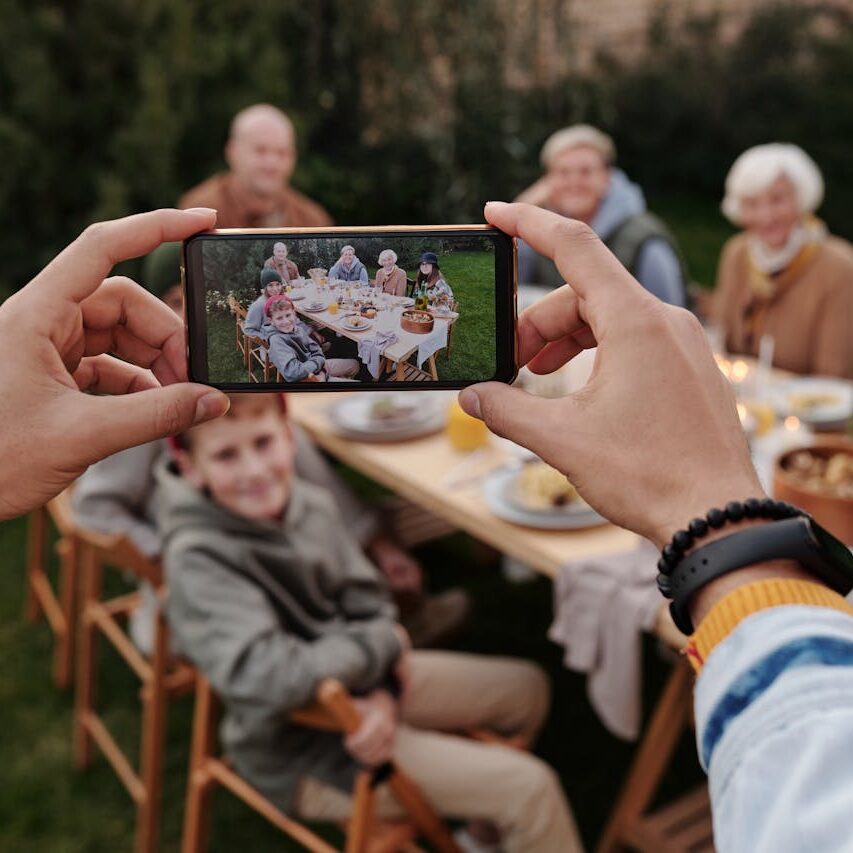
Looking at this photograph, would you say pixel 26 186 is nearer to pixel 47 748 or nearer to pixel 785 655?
pixel 47 748

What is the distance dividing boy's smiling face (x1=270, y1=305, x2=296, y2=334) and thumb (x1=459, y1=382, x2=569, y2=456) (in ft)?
0.67

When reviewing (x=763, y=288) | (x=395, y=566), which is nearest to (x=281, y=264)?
(x=395, y=566)

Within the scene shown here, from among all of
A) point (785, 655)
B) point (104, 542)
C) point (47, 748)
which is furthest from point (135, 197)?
point (785, 655)

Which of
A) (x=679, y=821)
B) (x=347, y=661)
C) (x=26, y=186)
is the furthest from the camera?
(x=26, y=186)

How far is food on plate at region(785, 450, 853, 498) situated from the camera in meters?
1.74

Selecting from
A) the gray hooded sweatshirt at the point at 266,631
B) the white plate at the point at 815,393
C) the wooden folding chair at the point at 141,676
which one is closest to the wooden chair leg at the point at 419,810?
the gray hooded sweatshirt at the point at 266,631

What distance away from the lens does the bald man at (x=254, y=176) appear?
419 centimetres

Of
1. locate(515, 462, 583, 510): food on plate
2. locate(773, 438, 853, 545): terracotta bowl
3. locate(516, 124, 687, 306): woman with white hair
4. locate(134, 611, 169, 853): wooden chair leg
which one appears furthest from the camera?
locate(516, 124, 687, 306): woman with white hair

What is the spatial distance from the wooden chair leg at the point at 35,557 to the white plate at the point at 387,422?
1197 millimetres

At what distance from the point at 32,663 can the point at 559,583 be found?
215 cm

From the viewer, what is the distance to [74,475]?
93cm

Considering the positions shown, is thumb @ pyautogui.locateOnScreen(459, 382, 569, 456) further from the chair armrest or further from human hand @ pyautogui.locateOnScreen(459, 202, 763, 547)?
the chair armrest

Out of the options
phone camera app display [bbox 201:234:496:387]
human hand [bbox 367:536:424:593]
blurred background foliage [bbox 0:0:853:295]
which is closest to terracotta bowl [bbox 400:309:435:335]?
phone camera app display [bbox 201:234:496:387]

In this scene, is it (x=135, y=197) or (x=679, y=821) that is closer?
(x=679, y=821)
